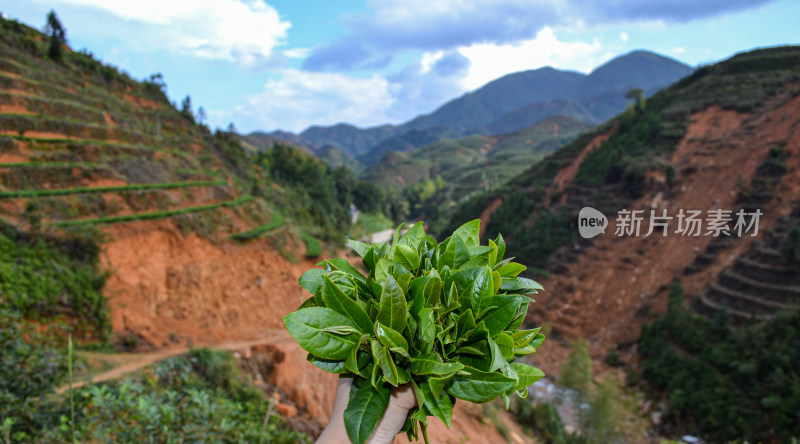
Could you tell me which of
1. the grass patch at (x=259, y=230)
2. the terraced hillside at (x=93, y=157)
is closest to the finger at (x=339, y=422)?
the terraced hillside at (x=93, y=157)

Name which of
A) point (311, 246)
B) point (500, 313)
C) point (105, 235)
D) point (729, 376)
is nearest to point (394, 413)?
point (500, 313)

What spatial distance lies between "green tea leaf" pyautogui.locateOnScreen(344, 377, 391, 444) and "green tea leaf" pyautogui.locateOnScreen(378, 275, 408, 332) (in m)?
0.22

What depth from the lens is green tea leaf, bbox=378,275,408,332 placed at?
1.21 meters

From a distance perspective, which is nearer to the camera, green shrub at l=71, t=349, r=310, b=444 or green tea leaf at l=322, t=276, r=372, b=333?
green tea leaf at l=322, t=276, r=372, b=333

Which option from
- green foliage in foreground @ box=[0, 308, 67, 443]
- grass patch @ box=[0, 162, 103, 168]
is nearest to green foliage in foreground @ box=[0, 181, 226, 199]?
grass patch @ box=[0, 162, 103, 168]

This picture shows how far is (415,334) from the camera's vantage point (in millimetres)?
1296

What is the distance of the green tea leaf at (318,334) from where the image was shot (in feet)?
3.82

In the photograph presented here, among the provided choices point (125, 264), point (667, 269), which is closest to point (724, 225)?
point (667, 269)

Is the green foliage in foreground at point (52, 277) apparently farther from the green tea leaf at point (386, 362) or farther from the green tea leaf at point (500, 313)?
the green tea leaf at point (500, 313)

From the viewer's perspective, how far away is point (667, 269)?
57.8 ft

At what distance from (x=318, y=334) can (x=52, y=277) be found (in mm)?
9923

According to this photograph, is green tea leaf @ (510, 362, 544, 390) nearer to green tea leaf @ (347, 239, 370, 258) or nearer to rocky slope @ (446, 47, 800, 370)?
green tea leaf @ (347, 239, 370, 258)

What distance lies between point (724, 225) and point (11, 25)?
30560mm

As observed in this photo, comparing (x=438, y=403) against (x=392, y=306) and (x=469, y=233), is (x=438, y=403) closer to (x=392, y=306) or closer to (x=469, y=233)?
(x=392, y=306)
